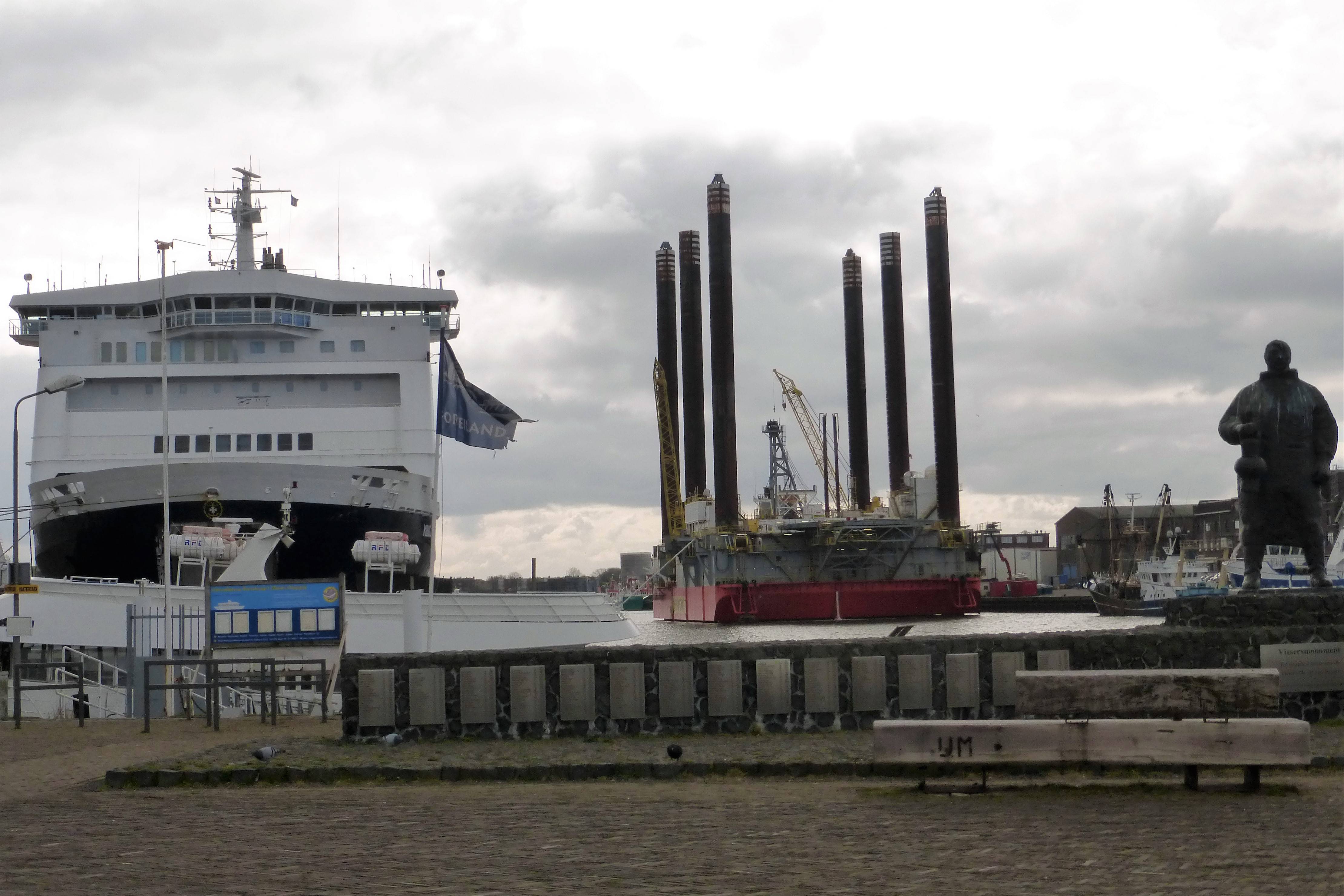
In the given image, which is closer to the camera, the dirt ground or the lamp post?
the dirt ground

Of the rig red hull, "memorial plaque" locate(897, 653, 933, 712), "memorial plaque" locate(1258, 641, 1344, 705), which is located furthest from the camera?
the rig red hull

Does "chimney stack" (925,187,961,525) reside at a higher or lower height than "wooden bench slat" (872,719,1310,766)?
higher

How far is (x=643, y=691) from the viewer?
43.8 feet

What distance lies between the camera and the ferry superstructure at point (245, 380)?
36.3 m

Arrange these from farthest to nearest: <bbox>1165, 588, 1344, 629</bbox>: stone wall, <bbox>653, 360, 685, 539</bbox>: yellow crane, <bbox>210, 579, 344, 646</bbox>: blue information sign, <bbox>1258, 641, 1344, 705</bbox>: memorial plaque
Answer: <bbox>653, 360, 685, 539</bbox>: yellow crane < <bbox>210, 579, 344, 646</bbox>: blue information sign < <bbox>1165, 588, 1344, 629</bbox>: stone wall < <bbox>1258, 641, 1344, 705</bbox>: memorial plaque

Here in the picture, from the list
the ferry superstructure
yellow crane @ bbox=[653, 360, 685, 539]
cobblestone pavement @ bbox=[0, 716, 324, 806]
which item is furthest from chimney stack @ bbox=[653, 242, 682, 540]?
cobblestone pavement @ bbox=[0, 716, 324, 806]

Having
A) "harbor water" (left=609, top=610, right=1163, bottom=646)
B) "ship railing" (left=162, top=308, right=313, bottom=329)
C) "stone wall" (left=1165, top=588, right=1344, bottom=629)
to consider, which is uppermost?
"ship railing" (left=162, top=308, right=313, bottom=329)

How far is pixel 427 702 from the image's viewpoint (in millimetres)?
13352

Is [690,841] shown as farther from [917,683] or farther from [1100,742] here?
[917,683]

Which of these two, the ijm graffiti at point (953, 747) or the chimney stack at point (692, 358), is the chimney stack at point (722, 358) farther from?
the ijm graffiti at point (953, 747)

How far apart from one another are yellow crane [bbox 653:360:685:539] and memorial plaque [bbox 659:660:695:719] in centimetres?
8778

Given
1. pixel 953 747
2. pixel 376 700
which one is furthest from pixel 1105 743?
pixel 376 700

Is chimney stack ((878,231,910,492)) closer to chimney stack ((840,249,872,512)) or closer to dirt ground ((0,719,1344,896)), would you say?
chimney stack ((840,249,872,512))

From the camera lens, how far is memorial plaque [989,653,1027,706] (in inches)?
522
